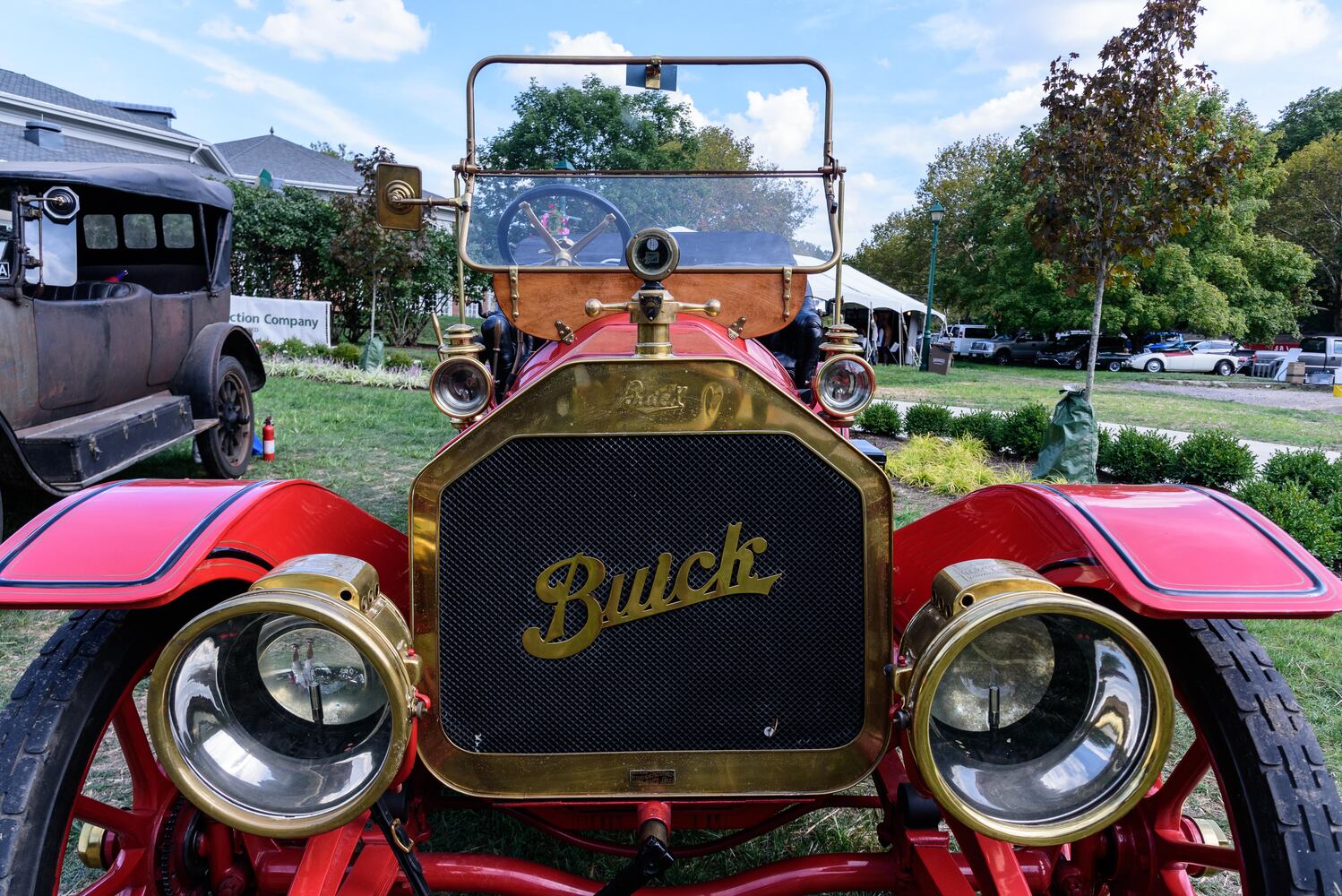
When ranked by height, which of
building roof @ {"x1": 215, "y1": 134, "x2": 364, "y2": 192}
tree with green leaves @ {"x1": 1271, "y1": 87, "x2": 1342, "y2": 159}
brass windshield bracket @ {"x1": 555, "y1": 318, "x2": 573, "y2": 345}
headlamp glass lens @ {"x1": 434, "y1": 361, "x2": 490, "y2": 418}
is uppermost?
tree with green leaves @ {"x1": 1271, "y1": 87, "x2": 1342, "y2": 159}

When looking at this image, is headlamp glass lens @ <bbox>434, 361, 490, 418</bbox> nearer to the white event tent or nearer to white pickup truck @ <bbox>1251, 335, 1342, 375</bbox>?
the white event tent

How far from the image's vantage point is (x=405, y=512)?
6.12 metres

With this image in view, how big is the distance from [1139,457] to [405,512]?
6.17 m

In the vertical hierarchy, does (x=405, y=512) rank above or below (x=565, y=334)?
below

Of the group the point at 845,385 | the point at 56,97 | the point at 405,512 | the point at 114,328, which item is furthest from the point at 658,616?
the point at 56,97

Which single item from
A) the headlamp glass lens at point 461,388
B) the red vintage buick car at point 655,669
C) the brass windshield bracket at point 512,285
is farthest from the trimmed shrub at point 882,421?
the red vintage buick car at point 655,669

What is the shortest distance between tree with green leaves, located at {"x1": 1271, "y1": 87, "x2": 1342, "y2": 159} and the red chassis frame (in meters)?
47.3

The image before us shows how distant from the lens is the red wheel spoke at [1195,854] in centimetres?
166

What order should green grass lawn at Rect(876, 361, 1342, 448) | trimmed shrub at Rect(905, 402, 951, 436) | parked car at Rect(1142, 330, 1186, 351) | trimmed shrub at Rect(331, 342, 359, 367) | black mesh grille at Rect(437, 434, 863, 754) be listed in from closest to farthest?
black mesh grille at Rect(437, 434, 863, 754), trimmed shrub at Rect(905, 402, 951, 436), green grass lawn at Rect(876, 361, 1342, 448), trimmed shrub at Rect(331, 342, 359, 367), parked car at Rect(1142, 330, 1186, 351)

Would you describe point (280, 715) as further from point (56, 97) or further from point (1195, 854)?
point (56, 97)

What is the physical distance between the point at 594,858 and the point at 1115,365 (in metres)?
30.5

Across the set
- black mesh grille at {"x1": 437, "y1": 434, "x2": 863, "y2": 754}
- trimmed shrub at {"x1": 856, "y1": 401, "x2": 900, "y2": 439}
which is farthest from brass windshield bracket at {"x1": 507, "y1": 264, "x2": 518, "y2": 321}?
trimmed shrub at {"x1": 856, "y1": 401, "x2": 900, "y2": 439}

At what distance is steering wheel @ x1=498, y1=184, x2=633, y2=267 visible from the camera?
10.1 feet

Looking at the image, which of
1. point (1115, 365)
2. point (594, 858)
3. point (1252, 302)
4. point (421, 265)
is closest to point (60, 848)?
point (594, 858)
